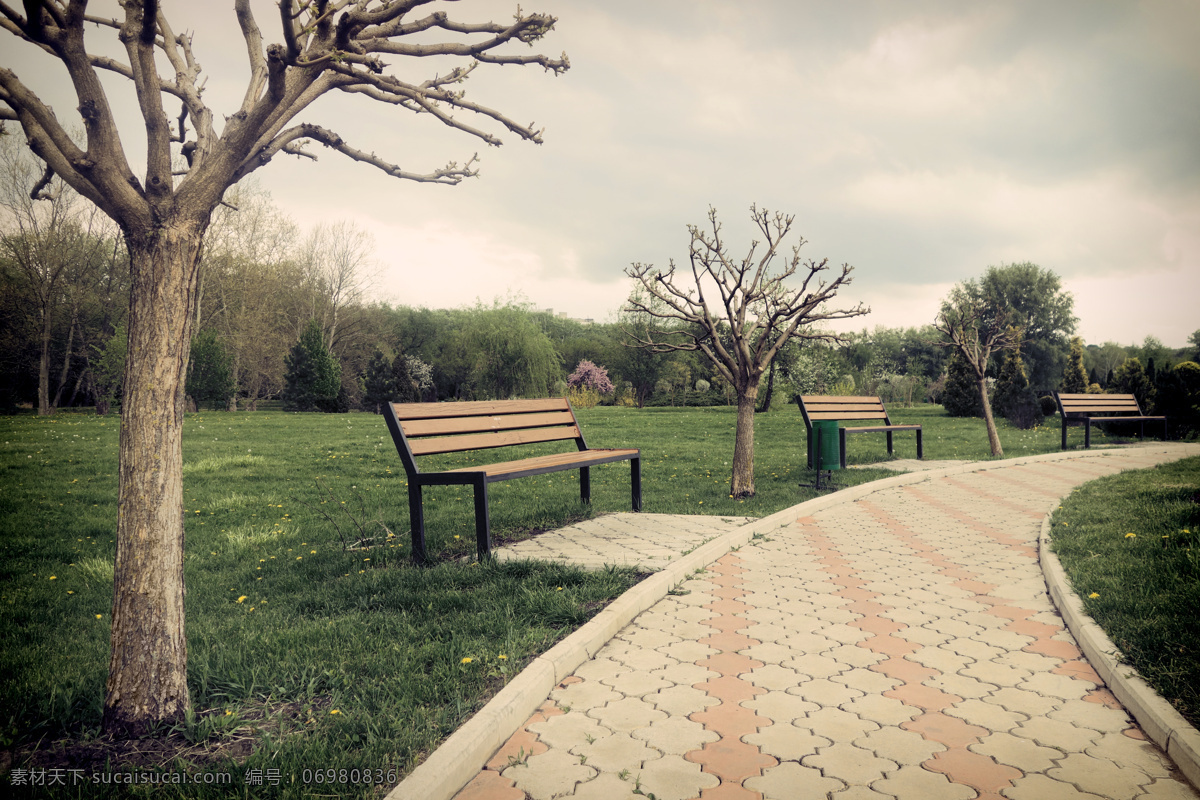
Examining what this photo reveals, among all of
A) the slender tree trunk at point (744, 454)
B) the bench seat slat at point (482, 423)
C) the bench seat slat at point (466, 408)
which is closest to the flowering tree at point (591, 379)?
the slender tree trunk at point (744, 454)

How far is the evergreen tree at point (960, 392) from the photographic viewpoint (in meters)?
25.3

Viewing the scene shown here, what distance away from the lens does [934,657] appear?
3.64 metres

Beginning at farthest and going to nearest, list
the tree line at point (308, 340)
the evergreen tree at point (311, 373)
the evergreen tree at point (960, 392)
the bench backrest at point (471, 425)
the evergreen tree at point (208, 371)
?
the evergreen tree at point (311, 373) → the evergreen tree at point (208, 371) → the evergreen tree at point (960, 392) → the tree line at point (308, 340) → the bench backrest at point (471, 425)

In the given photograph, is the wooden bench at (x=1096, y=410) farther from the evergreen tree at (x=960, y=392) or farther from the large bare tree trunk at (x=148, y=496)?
the large bare tree trunk at (x=148, y=496)

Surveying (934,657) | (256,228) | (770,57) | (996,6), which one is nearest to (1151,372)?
(996,6)

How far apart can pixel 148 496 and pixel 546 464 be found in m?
3.72

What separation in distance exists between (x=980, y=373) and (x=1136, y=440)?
5.98 metres

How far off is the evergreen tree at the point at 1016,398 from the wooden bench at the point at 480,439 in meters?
19.3

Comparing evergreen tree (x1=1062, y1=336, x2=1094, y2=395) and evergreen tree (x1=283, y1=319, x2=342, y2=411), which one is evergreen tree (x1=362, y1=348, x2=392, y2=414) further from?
evergreen tree (x1=1062, y1=336, x2=1094, y2=395)

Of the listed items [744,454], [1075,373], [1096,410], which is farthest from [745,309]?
[1075,373]

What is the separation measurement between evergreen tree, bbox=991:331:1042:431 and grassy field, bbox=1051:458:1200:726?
1594 cm

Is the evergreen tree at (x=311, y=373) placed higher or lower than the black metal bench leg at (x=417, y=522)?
higher

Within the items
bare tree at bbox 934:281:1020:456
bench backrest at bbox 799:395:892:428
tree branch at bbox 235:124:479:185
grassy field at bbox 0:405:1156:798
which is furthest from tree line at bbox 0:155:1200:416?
tree branch at bbox 235:124:479:185

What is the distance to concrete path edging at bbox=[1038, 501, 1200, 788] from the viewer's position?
2529mm
